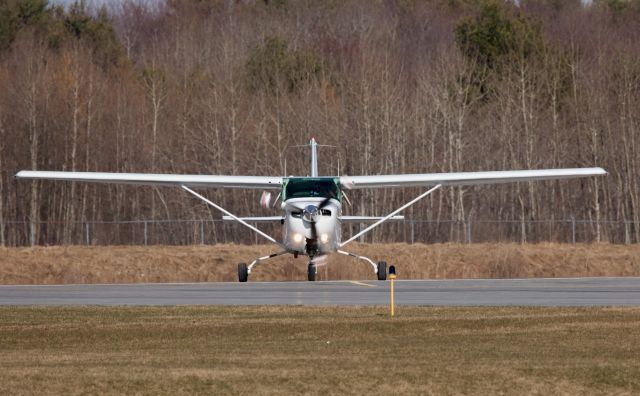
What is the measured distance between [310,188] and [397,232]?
20.5 metres

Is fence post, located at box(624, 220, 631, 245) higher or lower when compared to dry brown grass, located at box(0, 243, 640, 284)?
higher

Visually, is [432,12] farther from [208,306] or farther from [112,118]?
[208,306]

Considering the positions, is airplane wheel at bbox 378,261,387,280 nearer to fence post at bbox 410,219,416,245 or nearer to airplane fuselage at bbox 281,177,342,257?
airplane fuselage at bbox 281,177,342,257

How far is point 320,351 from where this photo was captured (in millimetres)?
18438

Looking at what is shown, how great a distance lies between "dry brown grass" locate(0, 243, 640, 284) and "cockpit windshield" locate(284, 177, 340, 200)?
7.51 m

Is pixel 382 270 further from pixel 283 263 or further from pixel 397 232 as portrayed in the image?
pixel 397 232

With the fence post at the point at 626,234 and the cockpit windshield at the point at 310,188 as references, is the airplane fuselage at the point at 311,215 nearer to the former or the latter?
the cockpit windshield at the point at 310,188

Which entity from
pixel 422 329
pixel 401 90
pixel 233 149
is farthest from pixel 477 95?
pixel 422 329

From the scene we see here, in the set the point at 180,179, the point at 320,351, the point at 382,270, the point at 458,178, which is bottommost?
the point at 320,351

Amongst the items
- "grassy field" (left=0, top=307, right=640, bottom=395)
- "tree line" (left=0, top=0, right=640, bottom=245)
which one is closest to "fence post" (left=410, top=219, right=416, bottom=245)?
"tree line" (left=0, top=0, right=640, bottom=245)

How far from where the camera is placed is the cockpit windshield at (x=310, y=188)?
3328 centimetres

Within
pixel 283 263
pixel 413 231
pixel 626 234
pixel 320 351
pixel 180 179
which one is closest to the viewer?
pixel 320 351

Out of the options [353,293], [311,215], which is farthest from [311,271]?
[353,293]

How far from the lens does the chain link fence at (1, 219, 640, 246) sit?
5178 cm
